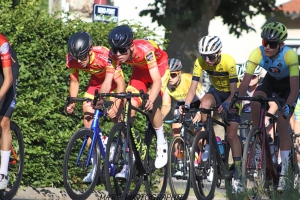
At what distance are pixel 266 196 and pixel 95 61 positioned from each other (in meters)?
2.91

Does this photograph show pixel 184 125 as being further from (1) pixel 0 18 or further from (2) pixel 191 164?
(1) pixel 0 18

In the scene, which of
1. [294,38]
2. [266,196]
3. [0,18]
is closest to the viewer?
[266,196]

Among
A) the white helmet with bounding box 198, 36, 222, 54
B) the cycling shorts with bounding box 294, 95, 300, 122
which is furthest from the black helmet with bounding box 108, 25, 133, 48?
the cycling shorts with bounding box 294, 95, 300, 122

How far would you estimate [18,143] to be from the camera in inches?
422

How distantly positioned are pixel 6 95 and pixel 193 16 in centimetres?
793

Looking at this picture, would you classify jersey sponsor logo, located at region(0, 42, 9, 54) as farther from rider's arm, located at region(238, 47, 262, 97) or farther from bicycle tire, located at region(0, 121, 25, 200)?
rider's arm, located at region(238, 47, 262, 97)

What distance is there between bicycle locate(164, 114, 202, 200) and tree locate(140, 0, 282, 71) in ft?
18.9

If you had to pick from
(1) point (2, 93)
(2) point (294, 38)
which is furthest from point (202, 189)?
(2) point (294, 38)

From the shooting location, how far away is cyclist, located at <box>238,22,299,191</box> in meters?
10.6

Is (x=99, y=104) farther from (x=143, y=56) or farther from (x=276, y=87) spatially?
(x=276, y=87)

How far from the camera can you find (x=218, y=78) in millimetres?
11867

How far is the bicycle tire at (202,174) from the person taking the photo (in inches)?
430

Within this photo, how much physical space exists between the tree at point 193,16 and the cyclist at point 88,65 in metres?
6.44

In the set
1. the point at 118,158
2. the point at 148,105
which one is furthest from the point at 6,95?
the point at 148,105
